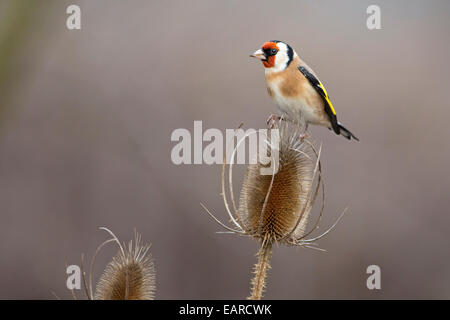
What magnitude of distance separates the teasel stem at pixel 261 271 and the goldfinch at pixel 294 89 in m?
1.77

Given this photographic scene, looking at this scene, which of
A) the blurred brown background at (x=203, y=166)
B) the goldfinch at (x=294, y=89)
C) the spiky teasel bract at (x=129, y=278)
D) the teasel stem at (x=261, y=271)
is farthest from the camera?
the blurred brown background at (x=203, y=166)

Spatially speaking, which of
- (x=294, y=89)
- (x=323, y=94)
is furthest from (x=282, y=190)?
(x=323, y=94)

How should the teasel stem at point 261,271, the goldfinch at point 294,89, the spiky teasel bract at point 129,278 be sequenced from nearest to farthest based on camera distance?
the teasel stem at point 261,271
the spiky teasel bract at point 129,278
the goldfinch at point 294,89

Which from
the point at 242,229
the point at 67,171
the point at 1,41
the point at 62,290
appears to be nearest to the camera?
the point at 242,229

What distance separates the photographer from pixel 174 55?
457 inches

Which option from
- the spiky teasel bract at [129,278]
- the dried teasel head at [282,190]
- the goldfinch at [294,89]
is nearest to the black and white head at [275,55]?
the goldfinch at [294,89]

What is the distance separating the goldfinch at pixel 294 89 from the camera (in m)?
6.34

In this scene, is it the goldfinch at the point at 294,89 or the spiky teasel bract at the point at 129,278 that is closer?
the spiky teasel bract at the point at 129,278

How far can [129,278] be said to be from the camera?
4770 millimetres

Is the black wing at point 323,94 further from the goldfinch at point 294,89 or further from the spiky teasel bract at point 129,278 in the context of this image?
the spiky teasel bract at point 129,278

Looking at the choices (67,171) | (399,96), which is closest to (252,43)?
(399,96)

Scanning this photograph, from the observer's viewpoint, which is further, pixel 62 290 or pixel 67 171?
pixel 67 171

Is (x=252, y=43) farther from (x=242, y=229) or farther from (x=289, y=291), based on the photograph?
(x=242, y=229)

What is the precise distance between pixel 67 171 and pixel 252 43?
4.47m
